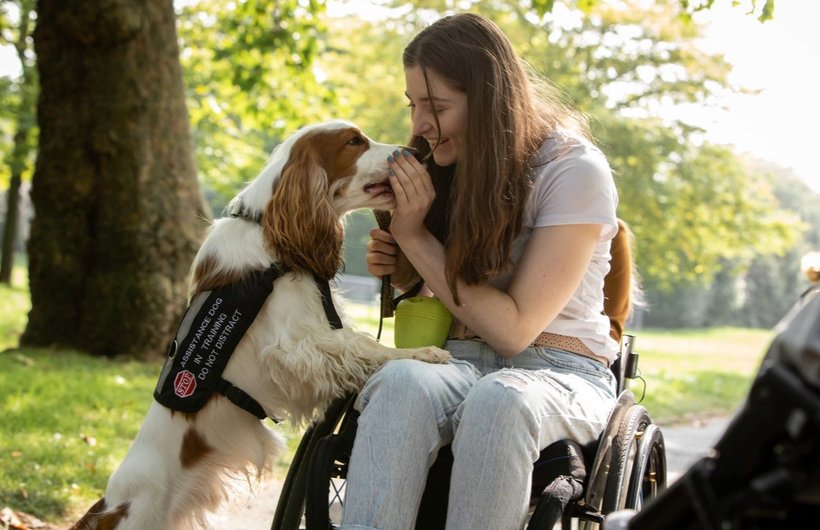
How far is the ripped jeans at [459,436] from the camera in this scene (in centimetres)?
217

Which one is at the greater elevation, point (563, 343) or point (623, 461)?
point (563, 343)

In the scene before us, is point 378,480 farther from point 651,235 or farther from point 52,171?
point 651,235

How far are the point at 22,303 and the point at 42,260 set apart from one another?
8.32m

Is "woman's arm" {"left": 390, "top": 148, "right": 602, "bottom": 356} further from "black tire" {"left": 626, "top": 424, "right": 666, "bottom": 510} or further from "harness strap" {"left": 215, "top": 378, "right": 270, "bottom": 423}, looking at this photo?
"harness strap" {"left": 215, "top": 378, "right": 270, "bottom": 423}

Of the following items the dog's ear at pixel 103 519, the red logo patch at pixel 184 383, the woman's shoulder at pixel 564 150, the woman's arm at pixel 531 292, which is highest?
the woman's shoulder at pixel 564 150

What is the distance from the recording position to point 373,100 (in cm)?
1906

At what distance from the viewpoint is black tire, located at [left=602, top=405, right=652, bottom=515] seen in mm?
2371

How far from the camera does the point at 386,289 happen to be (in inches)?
125

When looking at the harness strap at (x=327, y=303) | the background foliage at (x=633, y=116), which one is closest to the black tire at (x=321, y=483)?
the harness strap at (x=327, y=303)

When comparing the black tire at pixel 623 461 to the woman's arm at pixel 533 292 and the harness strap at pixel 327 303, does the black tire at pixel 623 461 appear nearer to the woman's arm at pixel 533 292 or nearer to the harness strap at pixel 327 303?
the woman's arm at pixel 533 292

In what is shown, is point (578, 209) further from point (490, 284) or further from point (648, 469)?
point (648, 469)

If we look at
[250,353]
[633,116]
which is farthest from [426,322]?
[633,116]

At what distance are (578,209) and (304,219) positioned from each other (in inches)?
35.1

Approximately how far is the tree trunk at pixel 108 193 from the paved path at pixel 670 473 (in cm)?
299
